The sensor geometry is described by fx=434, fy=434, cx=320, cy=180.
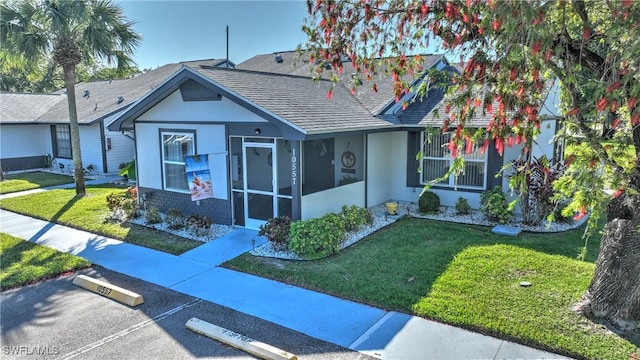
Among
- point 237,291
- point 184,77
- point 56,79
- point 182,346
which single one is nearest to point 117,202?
point 184,77

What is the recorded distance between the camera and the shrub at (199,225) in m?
11.0

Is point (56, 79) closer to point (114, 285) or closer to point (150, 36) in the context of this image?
point (150, 36)

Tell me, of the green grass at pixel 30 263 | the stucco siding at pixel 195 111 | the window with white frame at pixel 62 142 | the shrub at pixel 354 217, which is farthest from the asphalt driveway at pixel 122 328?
the window with white frame at pixel 62 142

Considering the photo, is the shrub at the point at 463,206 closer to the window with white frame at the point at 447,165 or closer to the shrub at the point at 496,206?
the shrub at the point at 496,206

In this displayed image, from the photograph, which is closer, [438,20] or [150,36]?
[438,20]

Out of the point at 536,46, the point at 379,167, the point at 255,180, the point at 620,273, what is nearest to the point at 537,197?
the point at 379,167

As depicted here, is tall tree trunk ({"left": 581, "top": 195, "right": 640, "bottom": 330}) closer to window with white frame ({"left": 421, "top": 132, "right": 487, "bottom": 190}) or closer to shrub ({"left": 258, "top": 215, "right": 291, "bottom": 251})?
shrub ({"left": 258, "top": 215, "right": 291, "bottom": 251})

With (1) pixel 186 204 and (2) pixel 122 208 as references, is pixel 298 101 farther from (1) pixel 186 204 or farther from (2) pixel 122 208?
(2) pixel 122 208

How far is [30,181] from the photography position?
65.2 feet

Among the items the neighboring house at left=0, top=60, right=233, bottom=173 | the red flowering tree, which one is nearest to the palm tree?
the neighboring house at left=0, top=60, right=233, bottom=173

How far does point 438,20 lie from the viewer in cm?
598

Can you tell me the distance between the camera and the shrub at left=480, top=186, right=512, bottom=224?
11.5 m

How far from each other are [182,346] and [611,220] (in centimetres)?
627

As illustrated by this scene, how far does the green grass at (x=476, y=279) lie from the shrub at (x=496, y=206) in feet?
3.23
